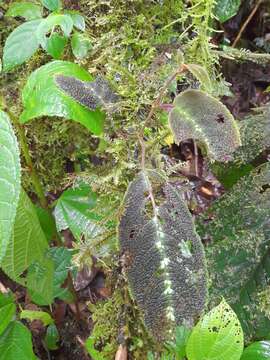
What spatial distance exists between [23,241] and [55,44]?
1.37 feet

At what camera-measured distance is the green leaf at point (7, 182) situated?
0.75m

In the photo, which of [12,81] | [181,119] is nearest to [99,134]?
[181,119]

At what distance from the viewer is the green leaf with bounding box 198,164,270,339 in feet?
3.45

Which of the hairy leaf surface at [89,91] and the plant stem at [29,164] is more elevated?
the hairy leaf surface at [89,91]

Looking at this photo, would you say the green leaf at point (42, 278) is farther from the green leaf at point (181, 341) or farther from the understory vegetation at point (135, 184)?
the green leaf at point (181, 341)

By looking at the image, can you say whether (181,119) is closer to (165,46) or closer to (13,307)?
(165,46)

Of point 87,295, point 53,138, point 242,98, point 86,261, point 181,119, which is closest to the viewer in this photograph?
point 181,119

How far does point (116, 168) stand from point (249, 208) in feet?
1.02

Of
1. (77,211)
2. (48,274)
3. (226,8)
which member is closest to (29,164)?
(77,211)

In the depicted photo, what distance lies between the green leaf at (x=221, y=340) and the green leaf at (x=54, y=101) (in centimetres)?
40

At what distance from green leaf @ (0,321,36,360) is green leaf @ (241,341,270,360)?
43 centimetres

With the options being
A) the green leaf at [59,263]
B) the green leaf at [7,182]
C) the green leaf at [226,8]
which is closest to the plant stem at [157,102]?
the green leaf at [7,182]

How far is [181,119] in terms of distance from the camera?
0.79 m

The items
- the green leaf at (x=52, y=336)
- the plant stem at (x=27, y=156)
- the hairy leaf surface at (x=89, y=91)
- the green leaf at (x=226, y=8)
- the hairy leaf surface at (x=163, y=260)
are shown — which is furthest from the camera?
the green leaf at (x=226, y=8)
